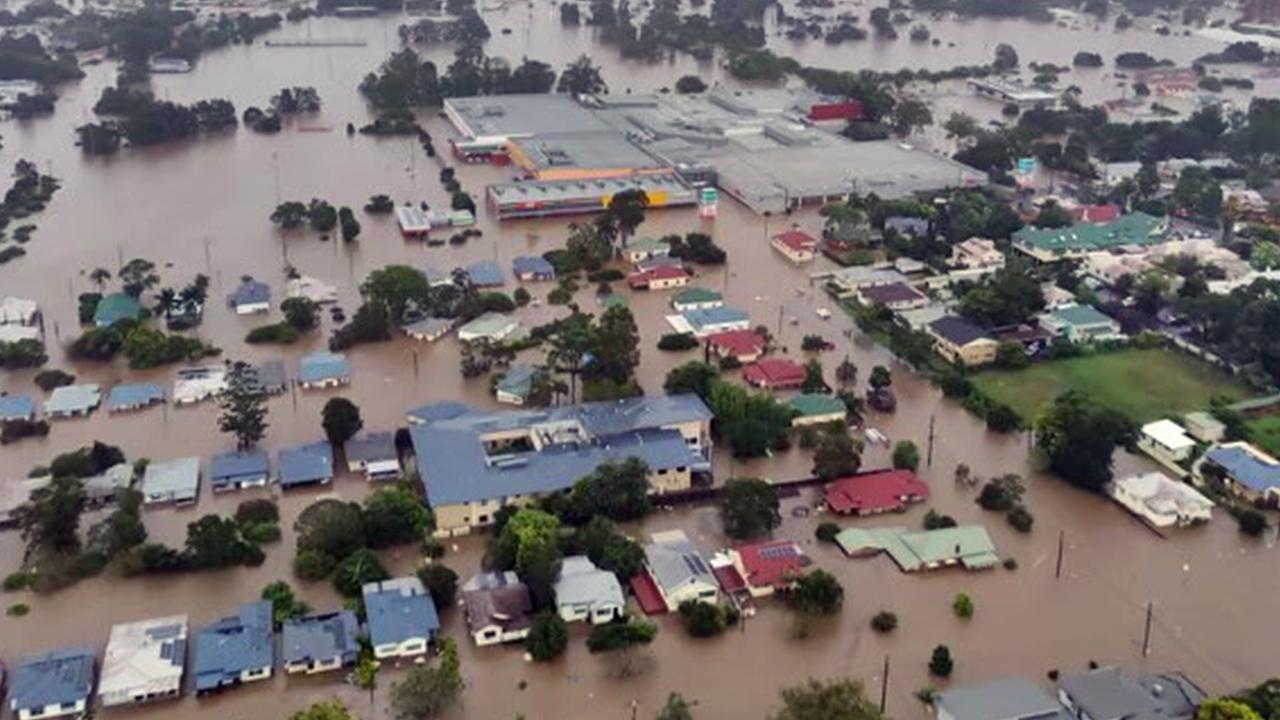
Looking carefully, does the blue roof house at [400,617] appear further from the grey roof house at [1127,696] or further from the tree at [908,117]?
the tree at [908,117]

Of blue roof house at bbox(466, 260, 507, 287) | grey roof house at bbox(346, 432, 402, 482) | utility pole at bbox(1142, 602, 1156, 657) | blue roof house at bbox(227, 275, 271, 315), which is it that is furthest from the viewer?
blue roof house at bbox(466, 260, 507, 287)

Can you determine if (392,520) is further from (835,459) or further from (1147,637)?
(1147,637)

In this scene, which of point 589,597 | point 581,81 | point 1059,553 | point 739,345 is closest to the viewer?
point 589,597

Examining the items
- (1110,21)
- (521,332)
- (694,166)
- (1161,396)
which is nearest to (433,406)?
(521,332)

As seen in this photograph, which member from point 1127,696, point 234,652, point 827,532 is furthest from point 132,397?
point 1127,696

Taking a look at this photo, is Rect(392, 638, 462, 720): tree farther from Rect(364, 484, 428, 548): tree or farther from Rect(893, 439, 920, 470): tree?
Rect(893, 439, 920, 470): tree

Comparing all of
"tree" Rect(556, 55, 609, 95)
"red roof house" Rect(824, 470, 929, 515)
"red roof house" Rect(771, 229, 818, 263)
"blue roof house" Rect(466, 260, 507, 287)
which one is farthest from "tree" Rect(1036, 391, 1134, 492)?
"tree" Rect(556, 55, 609, 95)
